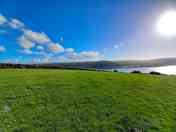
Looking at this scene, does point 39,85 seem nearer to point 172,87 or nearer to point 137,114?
point 137,114

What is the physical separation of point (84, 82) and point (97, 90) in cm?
273

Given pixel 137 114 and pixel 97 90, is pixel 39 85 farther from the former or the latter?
pixel 137 114

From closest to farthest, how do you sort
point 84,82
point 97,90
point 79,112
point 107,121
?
point 107,121, point 79,112, point 97,90, point 84,82

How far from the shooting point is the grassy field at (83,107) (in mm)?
10734

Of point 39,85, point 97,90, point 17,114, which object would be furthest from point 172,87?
point 17,114

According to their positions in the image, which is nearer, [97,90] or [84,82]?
[97,90]

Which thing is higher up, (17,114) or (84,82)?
(84,82)

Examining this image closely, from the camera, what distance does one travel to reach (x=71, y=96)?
14.8 metres

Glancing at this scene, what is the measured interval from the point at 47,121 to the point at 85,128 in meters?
2.28

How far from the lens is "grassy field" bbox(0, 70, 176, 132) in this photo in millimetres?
10734

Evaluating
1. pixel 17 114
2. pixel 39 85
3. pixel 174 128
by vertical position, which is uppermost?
pixel 39 85

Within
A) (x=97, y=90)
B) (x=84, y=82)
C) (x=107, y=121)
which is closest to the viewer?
(x=107, y=121)

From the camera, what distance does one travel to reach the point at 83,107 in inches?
509

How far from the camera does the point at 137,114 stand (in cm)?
1234
